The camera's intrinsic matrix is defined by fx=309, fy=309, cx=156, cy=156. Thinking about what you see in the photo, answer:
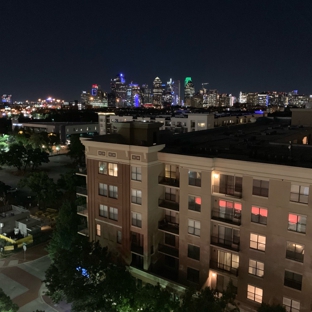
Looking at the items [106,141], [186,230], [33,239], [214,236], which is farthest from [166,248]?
[33,239]

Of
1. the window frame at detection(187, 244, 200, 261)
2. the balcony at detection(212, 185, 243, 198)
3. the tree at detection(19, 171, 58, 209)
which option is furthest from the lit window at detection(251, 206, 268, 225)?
the tree at detection(19, 171, 58, 209)

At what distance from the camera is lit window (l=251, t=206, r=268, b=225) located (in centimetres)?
2228

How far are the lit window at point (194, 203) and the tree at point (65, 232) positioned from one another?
1113 cm

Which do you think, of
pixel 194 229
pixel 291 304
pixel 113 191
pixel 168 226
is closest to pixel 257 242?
pixel 291 304

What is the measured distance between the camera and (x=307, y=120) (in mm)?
52594

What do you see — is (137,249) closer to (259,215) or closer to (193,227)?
(193,227)

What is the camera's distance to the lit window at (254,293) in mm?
23172

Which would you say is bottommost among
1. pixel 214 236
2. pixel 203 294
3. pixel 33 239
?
pixel 33 239

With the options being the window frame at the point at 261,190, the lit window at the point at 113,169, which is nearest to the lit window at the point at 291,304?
the window frame at the point at 261,190

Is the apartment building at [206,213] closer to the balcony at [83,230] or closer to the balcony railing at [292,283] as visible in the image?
the balcony railing at [292,283]

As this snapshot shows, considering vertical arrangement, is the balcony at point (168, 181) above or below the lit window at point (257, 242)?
above

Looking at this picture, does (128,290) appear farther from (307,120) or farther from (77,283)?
(307,120)

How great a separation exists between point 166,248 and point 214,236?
17.1 feet

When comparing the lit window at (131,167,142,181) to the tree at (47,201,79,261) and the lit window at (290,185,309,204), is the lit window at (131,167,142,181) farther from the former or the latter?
the lit window at (290,185,309,204)
